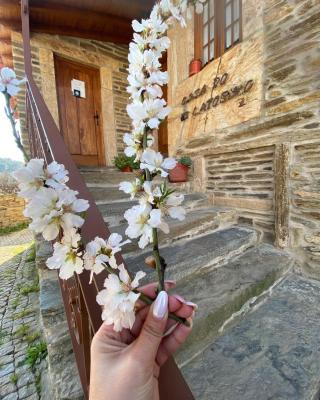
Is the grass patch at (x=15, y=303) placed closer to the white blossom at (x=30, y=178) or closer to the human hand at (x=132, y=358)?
the human hand at (x=132, y=358)

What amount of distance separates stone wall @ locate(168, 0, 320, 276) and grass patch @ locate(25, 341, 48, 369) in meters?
2.35

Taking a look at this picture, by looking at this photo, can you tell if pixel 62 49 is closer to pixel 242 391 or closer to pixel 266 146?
pixel 266 146

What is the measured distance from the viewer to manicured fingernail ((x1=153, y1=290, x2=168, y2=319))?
516mm

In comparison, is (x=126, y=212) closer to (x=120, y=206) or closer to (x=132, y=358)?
(x=132, y=358)

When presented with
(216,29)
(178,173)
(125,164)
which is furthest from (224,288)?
(216,29)

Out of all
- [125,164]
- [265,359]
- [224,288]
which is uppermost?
[125,164]

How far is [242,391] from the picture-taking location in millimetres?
986

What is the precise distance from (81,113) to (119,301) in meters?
4.48

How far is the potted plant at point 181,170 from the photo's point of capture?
2.94 meters

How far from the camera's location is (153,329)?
0.52 meters

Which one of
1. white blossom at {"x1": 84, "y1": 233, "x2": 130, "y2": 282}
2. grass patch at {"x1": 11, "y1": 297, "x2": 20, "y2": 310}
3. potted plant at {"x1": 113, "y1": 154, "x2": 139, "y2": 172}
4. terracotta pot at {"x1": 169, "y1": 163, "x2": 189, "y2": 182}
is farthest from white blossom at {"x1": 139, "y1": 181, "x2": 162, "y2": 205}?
potted plant at {"x1": 113, "y1": 154, "x2": 139, "y2": 172}

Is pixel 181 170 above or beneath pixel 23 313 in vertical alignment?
above

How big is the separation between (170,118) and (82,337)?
10.6ft

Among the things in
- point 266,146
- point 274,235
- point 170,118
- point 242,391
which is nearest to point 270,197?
point 274,235
